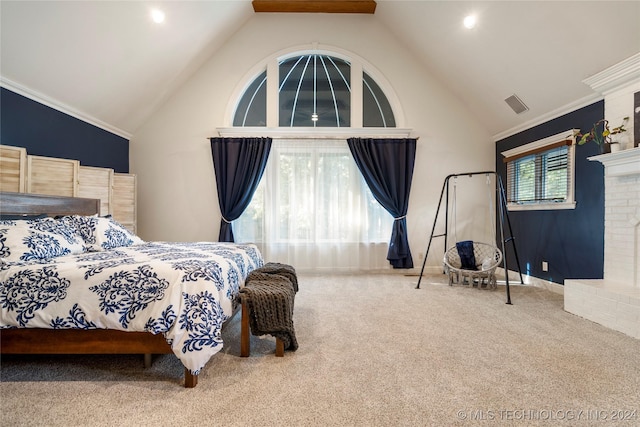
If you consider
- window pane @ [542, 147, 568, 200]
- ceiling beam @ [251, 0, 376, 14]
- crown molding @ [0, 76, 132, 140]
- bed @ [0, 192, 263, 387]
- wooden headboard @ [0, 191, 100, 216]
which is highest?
ceiling beam @ [251, 0, 376, 14]

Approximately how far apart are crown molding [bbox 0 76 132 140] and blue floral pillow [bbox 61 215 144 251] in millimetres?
1440

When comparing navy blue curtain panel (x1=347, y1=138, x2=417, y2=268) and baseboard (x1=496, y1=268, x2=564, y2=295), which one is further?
navy blue curtain panel (x1=347, y1=138, x2=417, y2=268)

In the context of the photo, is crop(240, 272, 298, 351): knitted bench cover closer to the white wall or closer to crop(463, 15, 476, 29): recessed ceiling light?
the white wall

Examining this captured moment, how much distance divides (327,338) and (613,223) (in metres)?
3.01

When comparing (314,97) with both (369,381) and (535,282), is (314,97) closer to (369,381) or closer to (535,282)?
(535,282)

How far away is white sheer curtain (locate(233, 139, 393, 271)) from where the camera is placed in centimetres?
497

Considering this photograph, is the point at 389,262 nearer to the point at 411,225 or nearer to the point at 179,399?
the point at 411,225

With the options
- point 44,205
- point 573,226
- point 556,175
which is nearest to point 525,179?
point 556,175

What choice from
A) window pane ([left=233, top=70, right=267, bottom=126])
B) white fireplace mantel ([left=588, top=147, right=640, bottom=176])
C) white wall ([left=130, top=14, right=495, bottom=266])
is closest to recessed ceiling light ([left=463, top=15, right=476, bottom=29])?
white wall ([left=130, top=14, right=495, bottom=266])

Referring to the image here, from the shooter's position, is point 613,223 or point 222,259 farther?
point 613,223


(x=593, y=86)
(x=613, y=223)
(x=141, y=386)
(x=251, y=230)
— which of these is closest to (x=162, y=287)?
(x=141, y=386)

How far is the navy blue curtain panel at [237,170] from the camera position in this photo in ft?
16.0

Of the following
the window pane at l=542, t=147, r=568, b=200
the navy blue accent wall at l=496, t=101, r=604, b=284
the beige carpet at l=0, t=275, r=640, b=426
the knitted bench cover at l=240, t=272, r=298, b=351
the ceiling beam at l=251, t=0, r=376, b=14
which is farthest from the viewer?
the ceiling beam at l=251, t=0, r=376, b=14

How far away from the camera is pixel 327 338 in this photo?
241cm
